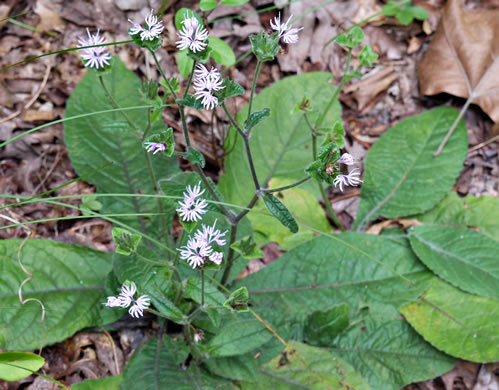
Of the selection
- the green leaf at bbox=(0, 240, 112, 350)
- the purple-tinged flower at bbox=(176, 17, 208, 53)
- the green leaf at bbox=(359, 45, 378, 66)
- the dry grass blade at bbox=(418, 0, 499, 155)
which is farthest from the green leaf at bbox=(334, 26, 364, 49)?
the green leaf at bbox=(0, 240, 112, 350)

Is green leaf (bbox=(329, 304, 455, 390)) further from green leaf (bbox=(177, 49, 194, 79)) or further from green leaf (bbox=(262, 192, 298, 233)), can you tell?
green leaf (bbox=(177, 49, 194, 79))

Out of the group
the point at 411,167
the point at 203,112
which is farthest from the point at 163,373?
the point at 411,167

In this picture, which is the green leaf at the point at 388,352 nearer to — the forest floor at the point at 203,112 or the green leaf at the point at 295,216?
the forest floor at the point at 203,112

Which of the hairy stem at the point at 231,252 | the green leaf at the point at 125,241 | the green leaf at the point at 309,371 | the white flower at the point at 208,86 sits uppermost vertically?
the white flower at the point at 208,86

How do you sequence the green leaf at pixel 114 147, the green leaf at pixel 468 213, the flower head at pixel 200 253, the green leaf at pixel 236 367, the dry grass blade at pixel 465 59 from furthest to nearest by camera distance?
the dry grass blade at pixel 465 59 < the green leaf at pixel 468 213 < the green leaf at pixel 114 147 < the green leaf at pixel 236 367 < the flower head at pixel 200 253

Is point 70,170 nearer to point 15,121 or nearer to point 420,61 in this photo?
point 15,121

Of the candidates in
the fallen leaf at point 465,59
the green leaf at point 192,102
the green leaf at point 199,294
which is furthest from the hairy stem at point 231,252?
the fallen leaf at point 465,59

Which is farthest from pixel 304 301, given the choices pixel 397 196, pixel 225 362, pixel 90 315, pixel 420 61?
pixel 420 61
